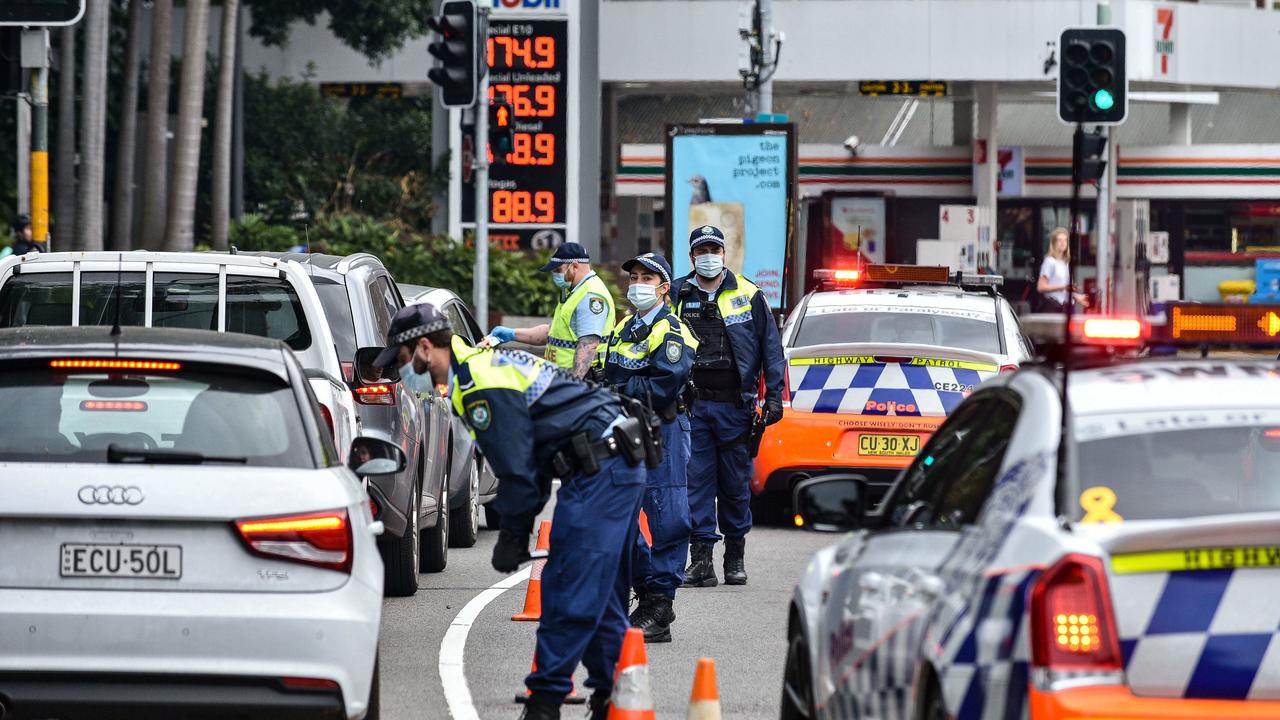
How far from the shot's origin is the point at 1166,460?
475 centimetres

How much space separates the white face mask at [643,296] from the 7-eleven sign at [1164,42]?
26.6m

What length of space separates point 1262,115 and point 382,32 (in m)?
18.1

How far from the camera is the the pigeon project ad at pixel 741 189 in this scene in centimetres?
2181

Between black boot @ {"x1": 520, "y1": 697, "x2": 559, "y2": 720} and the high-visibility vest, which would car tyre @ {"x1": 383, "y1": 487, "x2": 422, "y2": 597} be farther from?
black boot @ {"x1": 520, "y1": 697, "x2": 559, "y2": 720}

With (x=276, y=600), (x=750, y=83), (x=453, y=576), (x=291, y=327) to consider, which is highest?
(x=750, y=83)

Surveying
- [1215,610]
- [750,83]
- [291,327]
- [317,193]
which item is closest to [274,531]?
[1215,610]

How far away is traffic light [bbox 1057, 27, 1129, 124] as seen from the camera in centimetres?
1608

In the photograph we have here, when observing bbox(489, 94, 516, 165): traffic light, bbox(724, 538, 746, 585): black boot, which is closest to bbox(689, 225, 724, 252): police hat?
bbox(724, 538, 746, 585): black boot

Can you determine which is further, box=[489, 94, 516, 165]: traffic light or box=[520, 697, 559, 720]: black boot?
box=[489, 94, 516, 165]: traffic light

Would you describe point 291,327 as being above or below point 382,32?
below

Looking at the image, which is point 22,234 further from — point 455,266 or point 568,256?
point 568,256

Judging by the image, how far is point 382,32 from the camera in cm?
4278

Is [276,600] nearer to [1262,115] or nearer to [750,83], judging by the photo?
[750,83]

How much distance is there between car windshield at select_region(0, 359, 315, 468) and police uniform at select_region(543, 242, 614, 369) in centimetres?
566
